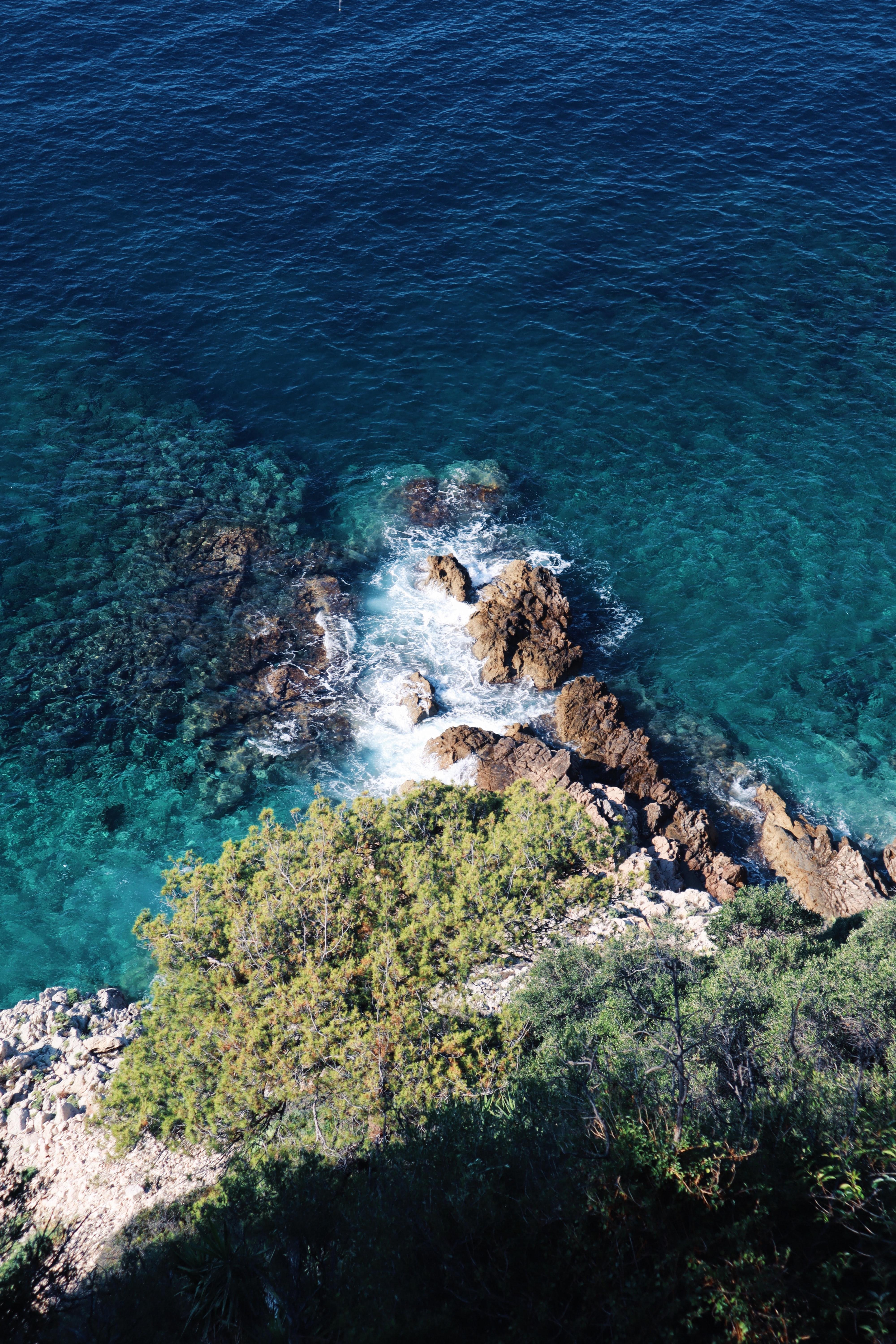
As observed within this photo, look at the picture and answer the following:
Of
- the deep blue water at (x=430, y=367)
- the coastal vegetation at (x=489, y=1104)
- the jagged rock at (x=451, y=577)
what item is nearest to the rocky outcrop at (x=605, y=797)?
the deep blue water at (x=430, y=367)

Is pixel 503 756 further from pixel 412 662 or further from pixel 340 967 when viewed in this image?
pixel 340 967

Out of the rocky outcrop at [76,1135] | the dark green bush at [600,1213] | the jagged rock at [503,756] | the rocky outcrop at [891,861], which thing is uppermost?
the dark green bush at [600,1213]

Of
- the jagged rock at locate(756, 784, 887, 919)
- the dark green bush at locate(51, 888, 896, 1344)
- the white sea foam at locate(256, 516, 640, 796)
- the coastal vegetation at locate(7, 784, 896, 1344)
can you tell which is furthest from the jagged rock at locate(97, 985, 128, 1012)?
the jagged rock at locate(756, 784, 887, 919)

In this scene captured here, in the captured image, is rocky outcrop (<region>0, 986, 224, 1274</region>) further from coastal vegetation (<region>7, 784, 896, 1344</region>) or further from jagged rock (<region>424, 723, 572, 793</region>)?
jagged rock (<region>424, 723, 572, 793</region>)

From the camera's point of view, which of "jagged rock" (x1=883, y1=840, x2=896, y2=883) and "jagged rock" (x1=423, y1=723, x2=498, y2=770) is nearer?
"jagged rock" (x1=883, y1=840, x2=896, y2=883)

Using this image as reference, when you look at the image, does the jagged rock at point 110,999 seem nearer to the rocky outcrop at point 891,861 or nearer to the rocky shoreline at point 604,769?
the rocky shoreline at point 604,769

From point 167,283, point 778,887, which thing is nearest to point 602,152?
point 167,283
